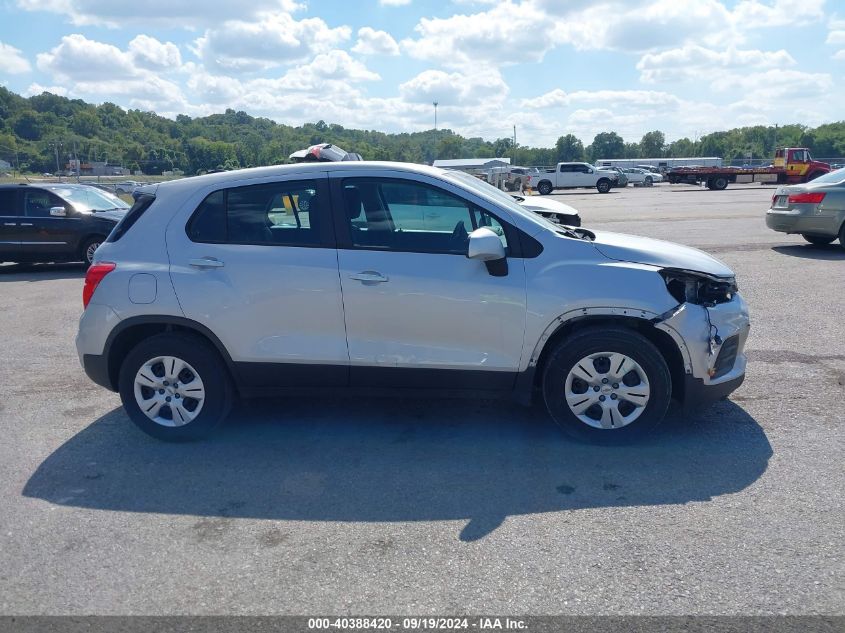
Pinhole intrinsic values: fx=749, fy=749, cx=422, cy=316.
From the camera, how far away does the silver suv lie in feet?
15.8

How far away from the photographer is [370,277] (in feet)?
16.0

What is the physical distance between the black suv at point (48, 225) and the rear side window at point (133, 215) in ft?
28.4

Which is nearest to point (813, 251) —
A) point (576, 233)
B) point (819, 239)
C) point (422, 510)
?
point (819, 239)

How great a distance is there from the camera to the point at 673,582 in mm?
3367

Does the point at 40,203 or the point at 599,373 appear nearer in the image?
the point at 599,373

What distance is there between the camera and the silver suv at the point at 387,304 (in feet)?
15.8

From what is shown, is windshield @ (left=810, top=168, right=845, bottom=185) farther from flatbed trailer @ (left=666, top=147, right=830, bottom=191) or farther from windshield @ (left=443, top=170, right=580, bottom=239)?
flatbed trailer @ (left=666, top=147, right=830, bottom=191)

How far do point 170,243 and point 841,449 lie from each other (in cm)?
460

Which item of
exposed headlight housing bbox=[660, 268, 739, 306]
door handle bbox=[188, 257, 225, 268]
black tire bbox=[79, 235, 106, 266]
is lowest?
black tire bbox=[79, 235, 106, 266]

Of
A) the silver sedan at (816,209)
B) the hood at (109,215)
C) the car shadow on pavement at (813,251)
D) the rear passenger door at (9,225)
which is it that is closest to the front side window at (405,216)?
the car shadow on pavement at (813,251)

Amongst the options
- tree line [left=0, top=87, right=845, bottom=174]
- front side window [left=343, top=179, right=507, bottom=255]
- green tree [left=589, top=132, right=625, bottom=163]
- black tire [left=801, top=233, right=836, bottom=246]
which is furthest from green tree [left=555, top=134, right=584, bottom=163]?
front side window [left=343, top=179, right=507, bottom=255]

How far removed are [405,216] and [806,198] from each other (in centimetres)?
1037

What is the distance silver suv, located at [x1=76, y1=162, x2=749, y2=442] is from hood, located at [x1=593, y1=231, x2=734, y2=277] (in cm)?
2

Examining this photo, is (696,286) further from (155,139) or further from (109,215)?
(155,139)
